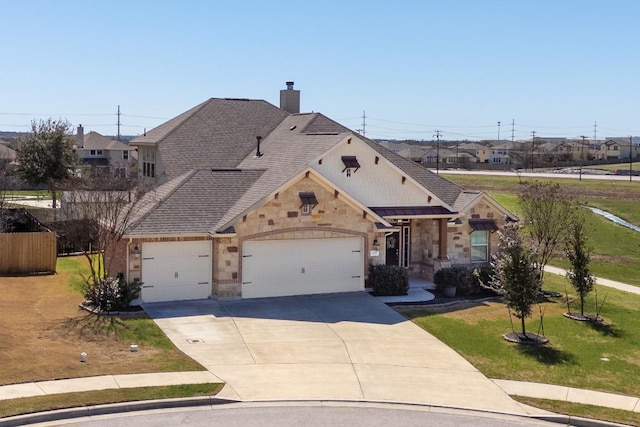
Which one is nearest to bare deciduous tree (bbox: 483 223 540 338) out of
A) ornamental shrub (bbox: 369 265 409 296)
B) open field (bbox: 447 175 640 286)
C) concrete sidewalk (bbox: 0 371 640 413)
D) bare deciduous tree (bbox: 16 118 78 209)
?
concrete sidewalk (bbox: 0 371 640 413)

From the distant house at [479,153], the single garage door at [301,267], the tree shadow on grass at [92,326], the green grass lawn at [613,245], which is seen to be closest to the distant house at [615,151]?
the distant house at [479,153]

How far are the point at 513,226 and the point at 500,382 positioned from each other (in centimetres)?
661

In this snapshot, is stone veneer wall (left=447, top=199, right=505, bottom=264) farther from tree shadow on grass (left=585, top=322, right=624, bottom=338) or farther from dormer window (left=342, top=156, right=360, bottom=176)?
tree shadow on grass (left=585, top=322, right=624, bottom=338)

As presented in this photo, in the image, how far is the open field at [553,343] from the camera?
61.3ft

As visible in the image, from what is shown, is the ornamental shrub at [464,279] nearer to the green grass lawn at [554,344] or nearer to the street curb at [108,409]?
the green grass lawn at [554,344]

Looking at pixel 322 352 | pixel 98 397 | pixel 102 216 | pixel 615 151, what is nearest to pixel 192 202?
pixel 102 216

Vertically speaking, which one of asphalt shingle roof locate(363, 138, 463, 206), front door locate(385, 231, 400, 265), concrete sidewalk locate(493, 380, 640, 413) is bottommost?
concrete sidewalk locate(493, 380, 640, 413)

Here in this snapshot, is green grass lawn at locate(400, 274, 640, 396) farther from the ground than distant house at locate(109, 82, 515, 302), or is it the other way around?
distant house at locate(109, 82, 515, 302)

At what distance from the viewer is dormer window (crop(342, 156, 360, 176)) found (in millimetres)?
28562

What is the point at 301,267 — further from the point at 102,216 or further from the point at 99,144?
the point at 99,144

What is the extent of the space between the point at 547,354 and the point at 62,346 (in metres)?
13.2

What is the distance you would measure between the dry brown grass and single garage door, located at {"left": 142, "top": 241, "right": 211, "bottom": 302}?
253 centimetres

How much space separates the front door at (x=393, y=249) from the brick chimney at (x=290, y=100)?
43.7ft

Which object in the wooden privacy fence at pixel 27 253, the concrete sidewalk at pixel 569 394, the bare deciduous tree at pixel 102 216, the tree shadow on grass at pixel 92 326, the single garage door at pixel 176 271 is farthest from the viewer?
the wooden privacy fence at pixel 27 253
